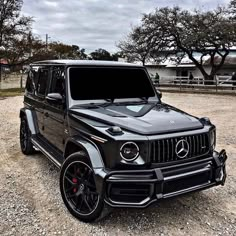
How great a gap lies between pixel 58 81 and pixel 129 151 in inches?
77.0

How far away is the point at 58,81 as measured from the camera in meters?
4.57

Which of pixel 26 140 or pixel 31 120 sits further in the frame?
pixel 26 140

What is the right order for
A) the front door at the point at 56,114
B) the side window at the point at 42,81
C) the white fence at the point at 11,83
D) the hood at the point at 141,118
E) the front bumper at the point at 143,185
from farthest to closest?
the white fence at the point at 11,83, the side window at the point at 42,81, the front door at the point at 56,114, the hood at the point at 141,118, the front bumper at the point at 143,185

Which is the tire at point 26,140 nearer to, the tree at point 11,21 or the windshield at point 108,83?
the windshield at point 108,83

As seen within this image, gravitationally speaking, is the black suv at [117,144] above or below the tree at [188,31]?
below

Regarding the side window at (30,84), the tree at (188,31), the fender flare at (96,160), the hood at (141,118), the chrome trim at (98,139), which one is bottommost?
the fender flare at (96,160)

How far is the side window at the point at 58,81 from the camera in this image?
14.4 ft

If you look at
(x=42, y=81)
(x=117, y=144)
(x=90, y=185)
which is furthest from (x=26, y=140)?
(x=117, y=144)

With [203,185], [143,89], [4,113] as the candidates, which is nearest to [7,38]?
[4,113]

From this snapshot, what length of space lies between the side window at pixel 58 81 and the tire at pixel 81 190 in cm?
117

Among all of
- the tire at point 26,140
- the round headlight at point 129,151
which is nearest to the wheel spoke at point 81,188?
the round headlight at point 129,151

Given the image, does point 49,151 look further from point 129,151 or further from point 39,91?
point 129,151

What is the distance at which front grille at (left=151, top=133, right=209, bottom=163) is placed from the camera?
3191 millimetres

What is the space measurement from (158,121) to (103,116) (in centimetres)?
66
